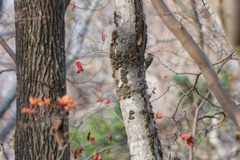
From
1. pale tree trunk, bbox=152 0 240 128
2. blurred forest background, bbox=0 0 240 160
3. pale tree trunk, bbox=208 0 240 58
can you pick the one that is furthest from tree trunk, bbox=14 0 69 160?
pale tree trunk, bbox=208 0 240 58

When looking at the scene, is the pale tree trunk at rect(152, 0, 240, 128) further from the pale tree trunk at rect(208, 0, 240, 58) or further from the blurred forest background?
the blurred forest background

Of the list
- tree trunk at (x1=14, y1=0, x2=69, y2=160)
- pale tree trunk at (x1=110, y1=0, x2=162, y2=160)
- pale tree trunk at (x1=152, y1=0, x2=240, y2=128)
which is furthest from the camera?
tree trunk at (x1=14, y1=0, x2=69, y2=160)

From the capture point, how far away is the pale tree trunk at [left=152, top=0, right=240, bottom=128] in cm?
108

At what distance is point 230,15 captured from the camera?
2.09ft

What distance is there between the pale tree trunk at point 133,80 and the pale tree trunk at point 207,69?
0.27 m

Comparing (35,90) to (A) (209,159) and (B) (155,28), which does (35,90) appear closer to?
(A) (209,159)

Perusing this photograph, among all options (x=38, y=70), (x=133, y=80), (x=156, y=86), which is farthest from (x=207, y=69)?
(x=156, y=86)

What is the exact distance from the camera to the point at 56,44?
2.18m

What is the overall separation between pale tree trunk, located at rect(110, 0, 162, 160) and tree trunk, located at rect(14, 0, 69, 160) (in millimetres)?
805

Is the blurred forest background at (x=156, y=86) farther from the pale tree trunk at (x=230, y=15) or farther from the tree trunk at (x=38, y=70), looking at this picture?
the pale tree trunk at (x=230, y=15)

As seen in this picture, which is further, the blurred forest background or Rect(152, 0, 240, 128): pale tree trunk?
the blurred forest background

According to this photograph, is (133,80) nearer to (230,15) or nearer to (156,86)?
(230,15)

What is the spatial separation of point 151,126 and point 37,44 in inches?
51.8

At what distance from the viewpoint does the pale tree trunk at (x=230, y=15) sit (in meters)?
0.62
